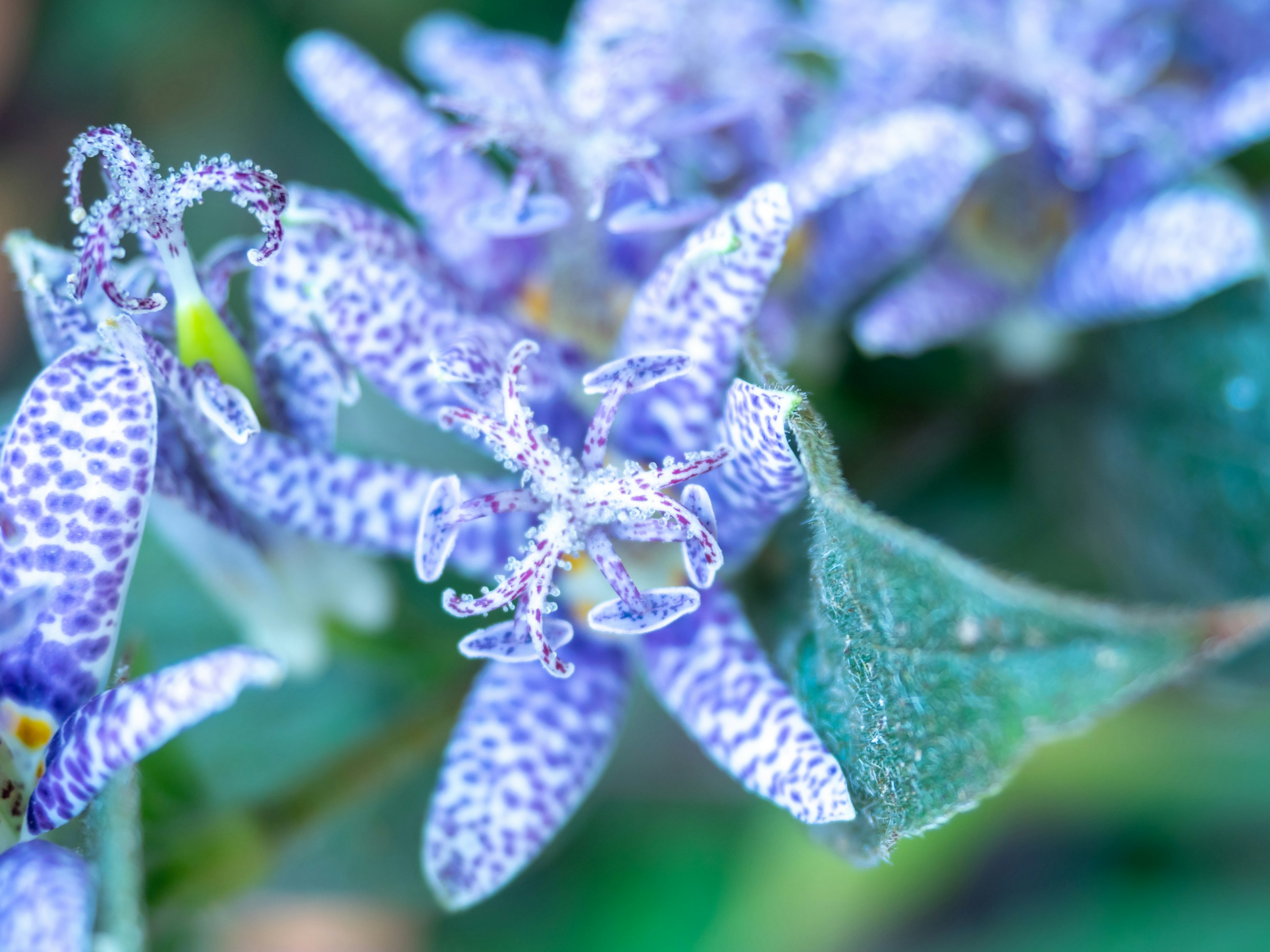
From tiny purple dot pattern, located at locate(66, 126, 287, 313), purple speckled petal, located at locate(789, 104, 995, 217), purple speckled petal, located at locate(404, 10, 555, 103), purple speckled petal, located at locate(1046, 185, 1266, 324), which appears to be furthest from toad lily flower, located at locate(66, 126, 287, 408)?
purple speckled petal, located at locate(1046, 185, 1266, 324)

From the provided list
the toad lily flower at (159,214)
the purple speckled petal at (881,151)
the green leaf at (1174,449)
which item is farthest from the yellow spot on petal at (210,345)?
the green leaf at (1174,449)

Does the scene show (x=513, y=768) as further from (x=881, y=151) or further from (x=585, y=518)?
(x=881, y=151)

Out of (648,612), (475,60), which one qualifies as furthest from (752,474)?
(475,60)

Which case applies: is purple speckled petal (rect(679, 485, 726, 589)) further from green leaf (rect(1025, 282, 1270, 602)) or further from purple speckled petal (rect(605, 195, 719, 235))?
green leaf (rect(1025, 282, 1270, 602))

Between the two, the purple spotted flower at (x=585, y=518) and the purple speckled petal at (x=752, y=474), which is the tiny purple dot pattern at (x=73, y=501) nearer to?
the purple spotted flower at (x=585, y=518)

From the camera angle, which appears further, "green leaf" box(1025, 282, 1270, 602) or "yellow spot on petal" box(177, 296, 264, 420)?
"green leaf" box(1025, 282, 1270, 602)

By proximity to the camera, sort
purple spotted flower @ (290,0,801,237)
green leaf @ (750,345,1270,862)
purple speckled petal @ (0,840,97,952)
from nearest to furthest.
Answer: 1. purple speckled petal @ (0,840,97,952)
2. green leaf @ (750,345,1270,862)
3. purple spotted flower @ (290,0,801,237)
